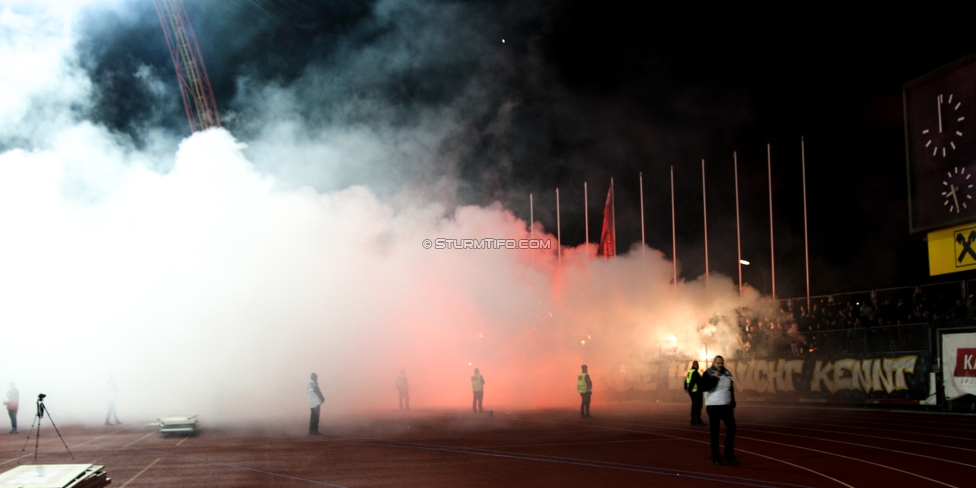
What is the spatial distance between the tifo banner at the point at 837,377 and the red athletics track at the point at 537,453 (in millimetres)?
1515

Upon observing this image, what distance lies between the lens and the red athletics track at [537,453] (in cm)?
985

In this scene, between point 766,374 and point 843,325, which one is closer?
point 843,325

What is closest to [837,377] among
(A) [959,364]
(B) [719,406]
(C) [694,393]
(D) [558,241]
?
(A) [959,364]

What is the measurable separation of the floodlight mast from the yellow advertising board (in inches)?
1763

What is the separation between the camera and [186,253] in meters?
26.8

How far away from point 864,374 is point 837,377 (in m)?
0.94

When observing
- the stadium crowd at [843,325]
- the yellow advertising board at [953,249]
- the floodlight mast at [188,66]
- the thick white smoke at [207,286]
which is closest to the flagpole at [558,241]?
the thick white smoke at [207,286]

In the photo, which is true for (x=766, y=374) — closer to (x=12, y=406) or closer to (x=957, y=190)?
(x=957, y=190)

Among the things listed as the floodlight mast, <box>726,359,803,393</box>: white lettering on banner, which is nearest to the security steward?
<box>726,359,803,393</box>: white lettering on banner

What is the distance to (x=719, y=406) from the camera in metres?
10.9

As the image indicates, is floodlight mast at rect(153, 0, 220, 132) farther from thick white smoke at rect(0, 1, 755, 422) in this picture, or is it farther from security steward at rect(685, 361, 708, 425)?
security steward at rect(685, 361, 708, 425)

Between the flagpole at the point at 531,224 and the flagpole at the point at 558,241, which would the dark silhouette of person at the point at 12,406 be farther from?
the flagpole at the point at 558,241

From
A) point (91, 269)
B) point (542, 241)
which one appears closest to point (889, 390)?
point (542, 241)

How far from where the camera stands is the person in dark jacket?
427 inches
